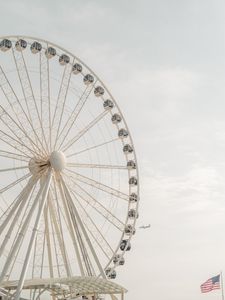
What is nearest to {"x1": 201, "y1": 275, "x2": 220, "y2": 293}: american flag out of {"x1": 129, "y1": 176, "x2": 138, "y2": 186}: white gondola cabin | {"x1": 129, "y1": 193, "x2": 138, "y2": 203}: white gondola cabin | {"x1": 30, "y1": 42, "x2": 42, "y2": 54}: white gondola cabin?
{"x1": 129, "y1": 193, "x2": 138, "y2": 203}: white gondola cabin

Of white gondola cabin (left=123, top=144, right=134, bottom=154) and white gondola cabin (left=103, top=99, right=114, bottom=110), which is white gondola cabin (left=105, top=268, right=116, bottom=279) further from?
white gondola cabin (left=103, top=99, right=114, bottom=110)

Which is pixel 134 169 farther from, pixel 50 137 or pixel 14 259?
pixel 14 259

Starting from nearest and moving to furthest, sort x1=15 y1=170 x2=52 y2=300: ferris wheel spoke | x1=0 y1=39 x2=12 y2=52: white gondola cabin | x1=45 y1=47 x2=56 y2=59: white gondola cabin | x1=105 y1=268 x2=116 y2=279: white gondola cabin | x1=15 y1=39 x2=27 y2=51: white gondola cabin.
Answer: x1=15 y1=170 x2=52 y2=300: ferris wheel spoke
x1=0 y1=39 x2=12 y2=52: white gondola cabin
x1=15 y1=39 x2=27 y2=51: white gondola cabin
x1=45 y1=47 x2=56 y2=59: white gondola cabin
x1=105 y1=268 x2=116 y2=279: white gondola cabin

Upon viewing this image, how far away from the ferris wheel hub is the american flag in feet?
58.8

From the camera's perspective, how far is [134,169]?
2014 inches

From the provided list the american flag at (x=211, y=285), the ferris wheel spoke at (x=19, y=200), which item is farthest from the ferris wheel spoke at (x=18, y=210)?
the american flag at (x=211, y=285)

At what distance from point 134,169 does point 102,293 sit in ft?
36.7

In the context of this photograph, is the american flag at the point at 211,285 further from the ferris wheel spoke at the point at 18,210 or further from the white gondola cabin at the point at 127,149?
the ferris wheel spoke at the point at 18,210

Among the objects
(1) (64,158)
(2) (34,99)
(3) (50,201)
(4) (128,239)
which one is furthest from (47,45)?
(4) (128,239)

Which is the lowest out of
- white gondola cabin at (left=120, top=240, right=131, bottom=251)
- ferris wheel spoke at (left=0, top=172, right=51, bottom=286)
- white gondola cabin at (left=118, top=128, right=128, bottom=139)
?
ferris wheel spoke at (left=0, top=172, right=51, bottom=286)

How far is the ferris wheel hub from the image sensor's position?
43.9 meters

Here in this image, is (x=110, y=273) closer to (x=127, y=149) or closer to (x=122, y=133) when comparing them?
(x=127, y=149)

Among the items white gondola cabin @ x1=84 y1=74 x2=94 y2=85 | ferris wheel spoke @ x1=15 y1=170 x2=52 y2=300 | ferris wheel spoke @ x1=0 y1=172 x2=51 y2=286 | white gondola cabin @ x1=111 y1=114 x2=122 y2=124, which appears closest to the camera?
ferris wheel spoke @ x1=15 y1=170 x2=52 y2=300

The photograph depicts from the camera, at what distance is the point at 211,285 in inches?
2080
